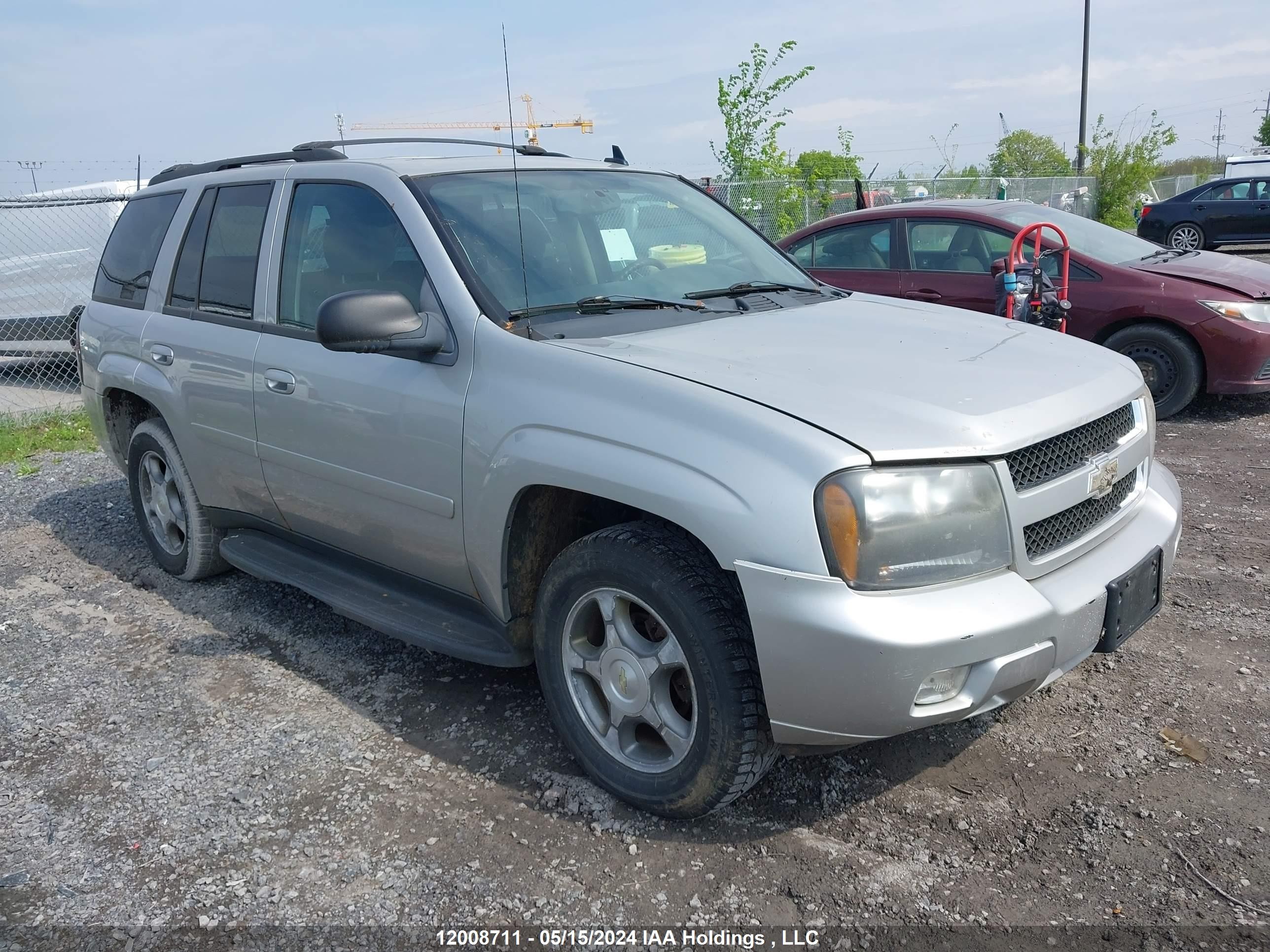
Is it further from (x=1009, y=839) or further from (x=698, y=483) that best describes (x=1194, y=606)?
(x=698, y=483)

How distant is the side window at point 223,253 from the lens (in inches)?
159

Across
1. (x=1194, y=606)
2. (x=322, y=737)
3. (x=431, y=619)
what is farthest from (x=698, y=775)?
(x=1194, y=606)

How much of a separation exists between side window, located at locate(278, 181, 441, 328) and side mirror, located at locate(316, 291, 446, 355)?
0.51ft

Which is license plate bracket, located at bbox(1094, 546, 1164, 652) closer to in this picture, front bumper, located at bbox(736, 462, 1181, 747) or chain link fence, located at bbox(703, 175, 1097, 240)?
front bumper, located at bbox(736, 462, 1181, 747)

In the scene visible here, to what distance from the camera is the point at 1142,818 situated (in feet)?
9.03

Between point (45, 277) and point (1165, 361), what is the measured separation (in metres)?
10.4

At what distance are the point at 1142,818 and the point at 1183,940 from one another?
1.57 ft

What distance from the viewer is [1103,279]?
23.9 ft

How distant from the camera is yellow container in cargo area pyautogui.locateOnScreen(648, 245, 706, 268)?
3.69m

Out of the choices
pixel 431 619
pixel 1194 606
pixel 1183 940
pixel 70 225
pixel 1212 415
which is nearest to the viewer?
pixel 1183 940

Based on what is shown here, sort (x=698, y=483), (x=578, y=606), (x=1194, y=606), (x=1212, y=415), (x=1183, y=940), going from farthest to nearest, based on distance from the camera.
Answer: (x=1212, y=415) < (x=1194, y=606) < (x=578, y=606) < (x=698, y=483) < (x=1183, y=940)

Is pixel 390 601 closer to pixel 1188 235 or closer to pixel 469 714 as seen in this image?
pixel 469 714

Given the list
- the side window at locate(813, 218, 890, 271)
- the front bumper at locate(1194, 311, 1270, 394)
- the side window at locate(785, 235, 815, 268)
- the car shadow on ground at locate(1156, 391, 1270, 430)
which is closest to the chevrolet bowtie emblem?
the car shadow on ground at locate(1156, 391, 1270, 430)

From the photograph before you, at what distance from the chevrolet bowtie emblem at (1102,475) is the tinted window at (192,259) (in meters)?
3.63
